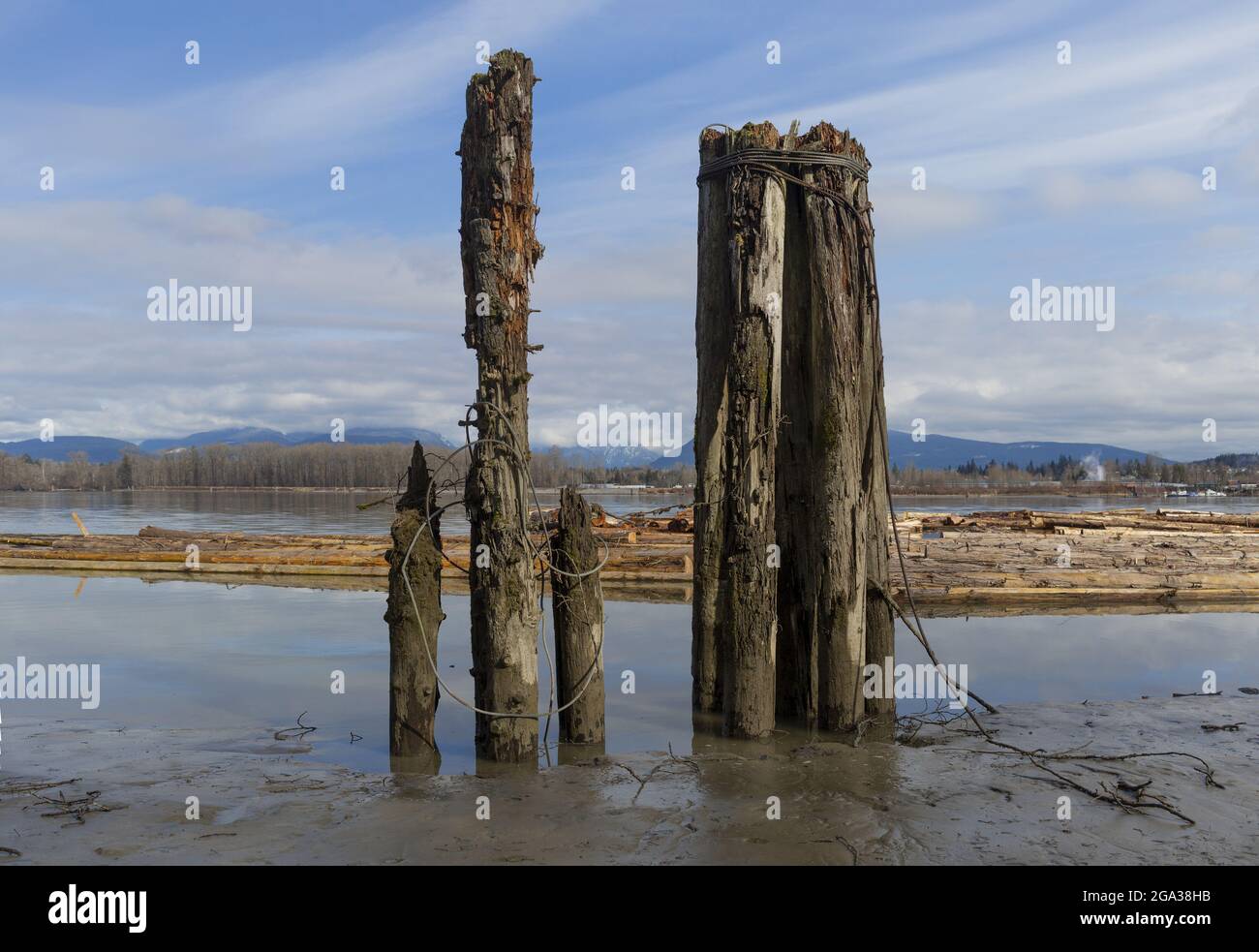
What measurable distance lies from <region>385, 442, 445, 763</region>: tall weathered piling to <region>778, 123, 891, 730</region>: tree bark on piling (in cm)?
291

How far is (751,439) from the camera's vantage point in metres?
7.80

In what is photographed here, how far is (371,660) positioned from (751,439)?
6.20 m

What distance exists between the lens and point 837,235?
26.8 ft

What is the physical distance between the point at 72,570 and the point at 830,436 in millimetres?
20247

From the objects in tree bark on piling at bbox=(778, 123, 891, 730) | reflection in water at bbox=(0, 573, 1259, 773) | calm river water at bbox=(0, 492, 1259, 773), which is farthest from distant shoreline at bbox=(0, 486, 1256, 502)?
tree bark on piling at bbox=(778, 123, 891, 730)

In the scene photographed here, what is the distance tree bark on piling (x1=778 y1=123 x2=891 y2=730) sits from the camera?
26.2ft

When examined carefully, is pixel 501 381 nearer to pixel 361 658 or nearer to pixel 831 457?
pixel 831 457

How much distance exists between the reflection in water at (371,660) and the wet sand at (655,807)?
0.53 metres

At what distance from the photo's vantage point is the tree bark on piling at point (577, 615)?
7.59 metres

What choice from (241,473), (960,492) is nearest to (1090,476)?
(960,492)
